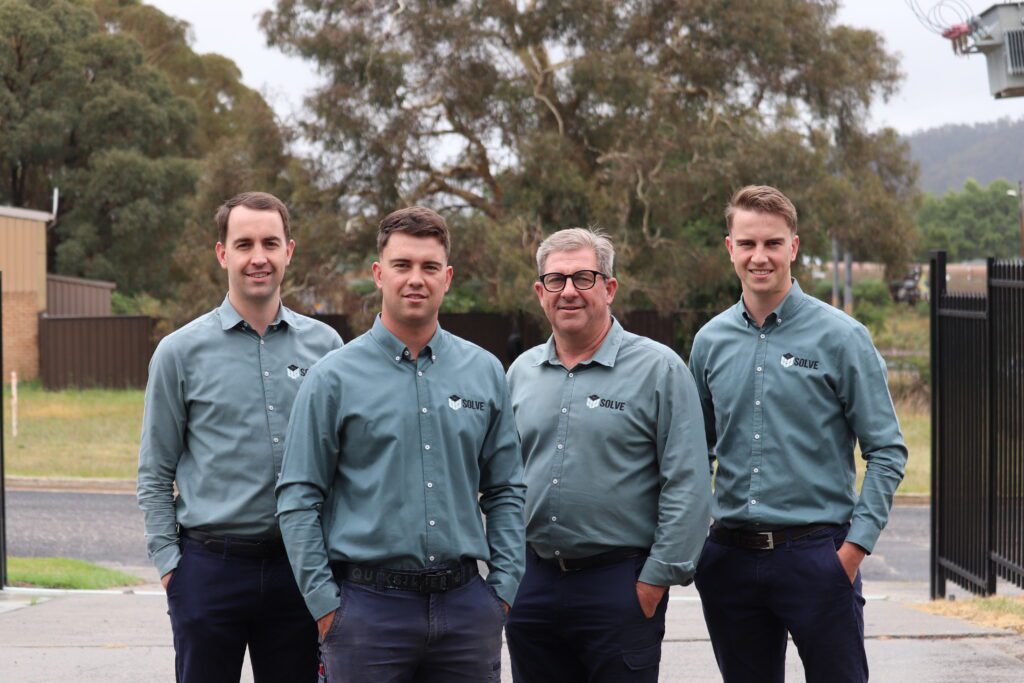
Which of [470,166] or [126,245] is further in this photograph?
[126,245]

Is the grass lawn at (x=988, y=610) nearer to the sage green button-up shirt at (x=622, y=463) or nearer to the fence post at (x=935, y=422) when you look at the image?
the fence post at (x=935, y=422)

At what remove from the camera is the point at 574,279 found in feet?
14.0

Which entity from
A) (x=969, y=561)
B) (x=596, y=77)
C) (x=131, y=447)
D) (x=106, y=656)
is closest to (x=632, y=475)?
(x=106, y=656)

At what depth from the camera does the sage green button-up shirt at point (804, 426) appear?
4445mm

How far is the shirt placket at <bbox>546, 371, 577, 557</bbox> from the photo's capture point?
13.9ft

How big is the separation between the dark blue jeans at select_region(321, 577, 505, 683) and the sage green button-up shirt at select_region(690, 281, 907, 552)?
44.9 inches

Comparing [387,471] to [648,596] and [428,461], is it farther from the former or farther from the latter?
[648,596]

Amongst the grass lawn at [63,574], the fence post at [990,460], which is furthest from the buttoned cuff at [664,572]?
the grass lawn at [63,574]

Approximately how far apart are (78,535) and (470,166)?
16318 mm

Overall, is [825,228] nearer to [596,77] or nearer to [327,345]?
[596,77]

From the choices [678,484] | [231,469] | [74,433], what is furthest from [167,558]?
[74,433]

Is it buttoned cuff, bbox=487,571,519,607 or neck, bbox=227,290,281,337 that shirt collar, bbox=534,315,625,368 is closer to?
buttoned cuff, bbox=487,571,519,607

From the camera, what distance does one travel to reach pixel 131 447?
20.5m

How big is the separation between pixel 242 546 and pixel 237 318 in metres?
0.81
